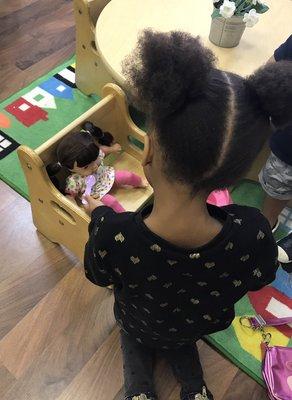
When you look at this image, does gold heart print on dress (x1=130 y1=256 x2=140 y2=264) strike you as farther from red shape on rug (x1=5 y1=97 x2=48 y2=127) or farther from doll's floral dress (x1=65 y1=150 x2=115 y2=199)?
red shape on rug (x1=5 y1=97 x2=48 y2=127)

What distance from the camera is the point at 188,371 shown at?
3.45ft

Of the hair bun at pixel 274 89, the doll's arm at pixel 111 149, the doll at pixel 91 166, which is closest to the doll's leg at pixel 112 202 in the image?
the doll at pixel 91 166

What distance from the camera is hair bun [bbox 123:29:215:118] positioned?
1.54 feet

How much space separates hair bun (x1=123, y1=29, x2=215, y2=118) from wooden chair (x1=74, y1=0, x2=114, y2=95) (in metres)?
1.02

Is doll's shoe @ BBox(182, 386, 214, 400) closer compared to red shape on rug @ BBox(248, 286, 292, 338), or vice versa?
doll's shoe @ BBox(182, 386, 214, 400)

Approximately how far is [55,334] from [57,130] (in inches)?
31.6

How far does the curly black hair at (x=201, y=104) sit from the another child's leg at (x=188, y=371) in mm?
698

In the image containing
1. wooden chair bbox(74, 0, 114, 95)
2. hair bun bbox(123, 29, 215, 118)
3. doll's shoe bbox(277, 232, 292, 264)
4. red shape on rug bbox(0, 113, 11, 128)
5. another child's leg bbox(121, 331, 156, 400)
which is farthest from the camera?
red shape on rug bbox(0, 113, 11, 128)

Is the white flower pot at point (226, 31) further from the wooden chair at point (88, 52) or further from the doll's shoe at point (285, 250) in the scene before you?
the doll's shoe at point (285, 250)

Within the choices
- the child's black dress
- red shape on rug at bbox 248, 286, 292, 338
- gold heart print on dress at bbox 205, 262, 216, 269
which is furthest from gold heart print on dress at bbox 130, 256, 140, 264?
red shape on rug at bbox 248, 286, 292, 338

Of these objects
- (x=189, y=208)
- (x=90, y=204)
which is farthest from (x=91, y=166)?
(x=189, y=208)

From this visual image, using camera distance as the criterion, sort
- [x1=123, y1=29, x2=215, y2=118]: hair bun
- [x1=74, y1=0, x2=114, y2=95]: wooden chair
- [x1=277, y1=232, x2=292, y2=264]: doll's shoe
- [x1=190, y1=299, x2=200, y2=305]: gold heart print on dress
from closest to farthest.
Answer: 1. [x1=123, y1=29, x2=215, y2=118]: hair bun
2. [x1=190, y1=299, x2=200, y2=305]: gold heart print on dress
3. [x1=277, y1=232, x2=292, y2=264]: doll's shoe
4. [x1=74, y1=0, x2=114, y2=95]: wooden chair

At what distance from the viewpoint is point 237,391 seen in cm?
108

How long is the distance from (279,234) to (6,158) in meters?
1.03
